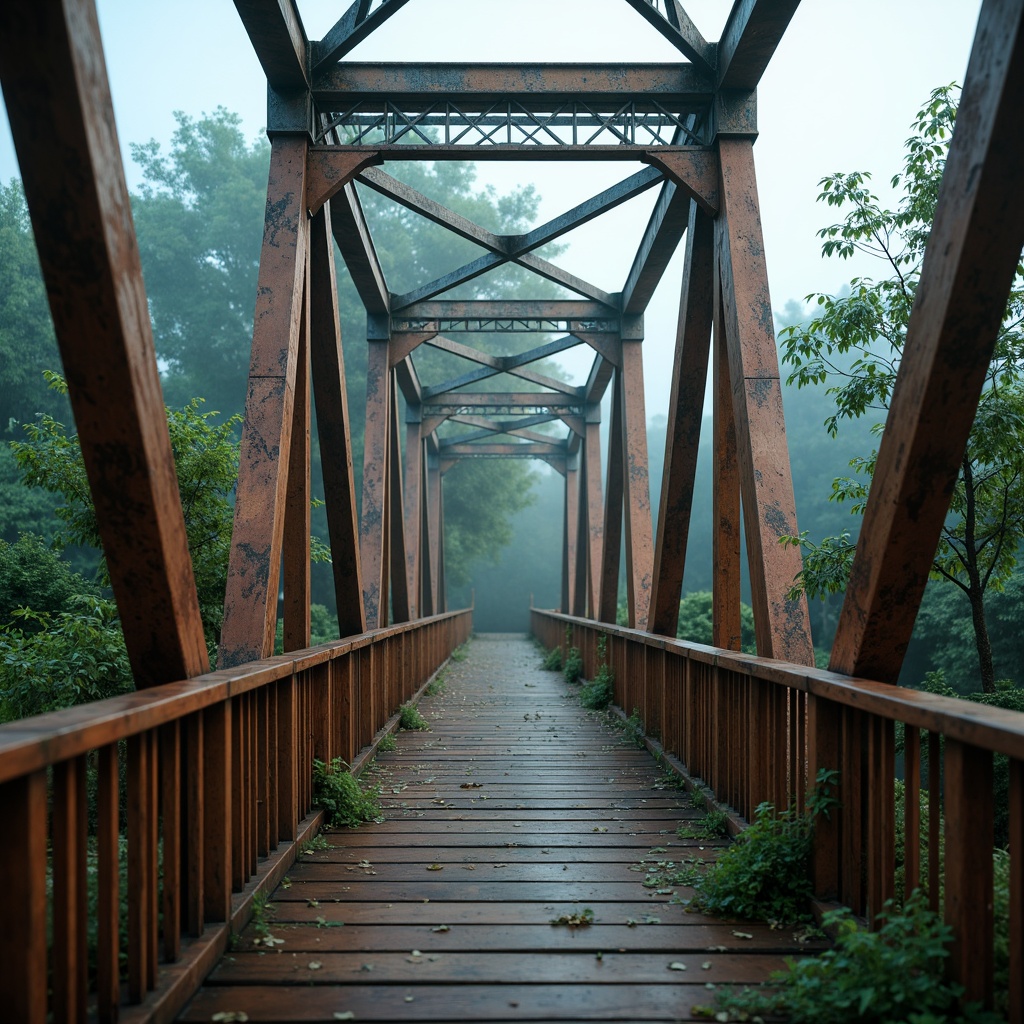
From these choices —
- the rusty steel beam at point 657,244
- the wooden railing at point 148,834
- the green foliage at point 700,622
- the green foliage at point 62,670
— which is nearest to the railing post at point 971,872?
the wooden railing at point 148,834

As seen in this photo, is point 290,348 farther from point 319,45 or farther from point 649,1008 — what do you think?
point 649,1008

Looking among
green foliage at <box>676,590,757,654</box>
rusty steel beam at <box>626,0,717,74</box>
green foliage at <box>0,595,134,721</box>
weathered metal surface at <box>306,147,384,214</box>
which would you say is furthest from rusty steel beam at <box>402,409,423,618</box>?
rusty steel beam at <box>626,0,717,74</box>

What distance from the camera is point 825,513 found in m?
34.8

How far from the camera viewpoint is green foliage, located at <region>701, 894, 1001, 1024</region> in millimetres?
2139

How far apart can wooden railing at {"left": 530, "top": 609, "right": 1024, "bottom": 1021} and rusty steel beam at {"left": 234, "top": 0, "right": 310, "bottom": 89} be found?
4110 mm

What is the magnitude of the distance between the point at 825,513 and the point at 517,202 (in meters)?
15.5

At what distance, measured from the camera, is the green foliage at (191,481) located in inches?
331

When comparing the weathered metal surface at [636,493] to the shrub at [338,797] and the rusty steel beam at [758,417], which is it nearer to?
the rusty steel beam at [758,417]

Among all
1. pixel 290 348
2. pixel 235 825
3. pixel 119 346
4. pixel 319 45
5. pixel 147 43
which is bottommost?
pixel 235 825

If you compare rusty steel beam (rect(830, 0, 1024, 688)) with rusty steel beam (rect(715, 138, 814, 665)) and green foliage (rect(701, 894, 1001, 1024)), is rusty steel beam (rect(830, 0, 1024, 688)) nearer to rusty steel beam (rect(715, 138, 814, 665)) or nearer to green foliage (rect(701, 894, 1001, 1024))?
green foliage (rect(701, 894, 1001, 1024))

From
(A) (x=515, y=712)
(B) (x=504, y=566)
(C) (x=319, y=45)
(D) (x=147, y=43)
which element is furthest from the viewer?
(D) (x=147, y=43)

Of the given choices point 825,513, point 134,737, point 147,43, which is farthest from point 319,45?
point 147,43

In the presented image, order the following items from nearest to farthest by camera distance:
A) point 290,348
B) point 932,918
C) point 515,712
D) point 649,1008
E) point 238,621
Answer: point 932,918, point 649,1008, point 238,621, point 290,348, point 515,712

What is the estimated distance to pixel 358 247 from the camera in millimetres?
8359
